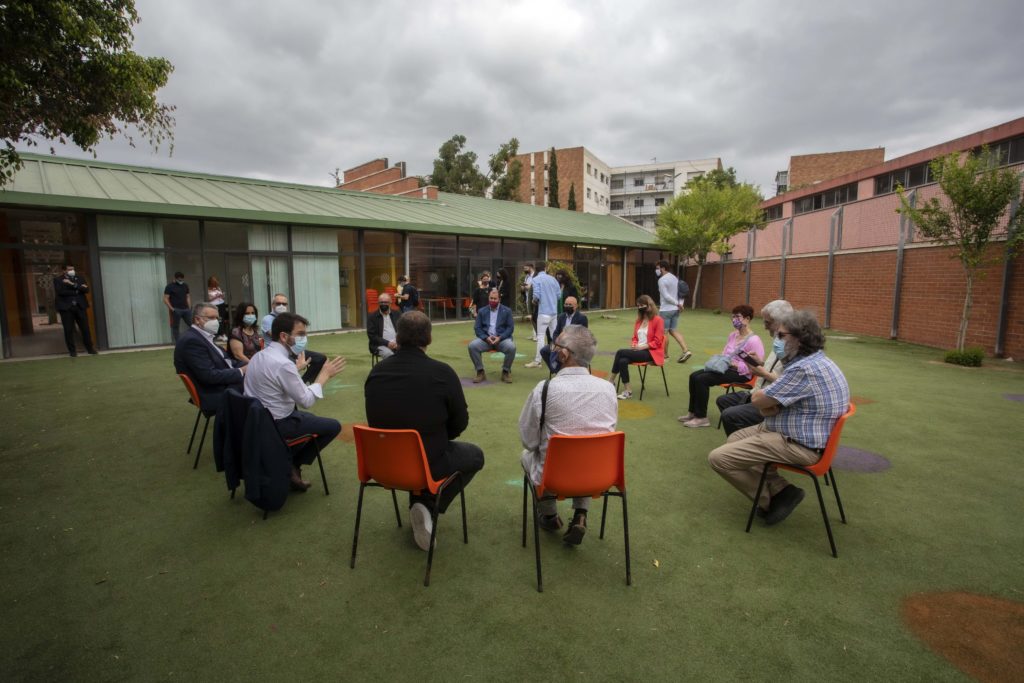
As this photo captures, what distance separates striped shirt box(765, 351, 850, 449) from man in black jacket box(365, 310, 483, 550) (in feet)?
6.39

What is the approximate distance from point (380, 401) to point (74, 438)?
14.1 ft

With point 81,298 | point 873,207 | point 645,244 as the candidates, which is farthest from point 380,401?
point 645,244

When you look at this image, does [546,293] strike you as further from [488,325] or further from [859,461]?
[859,461]

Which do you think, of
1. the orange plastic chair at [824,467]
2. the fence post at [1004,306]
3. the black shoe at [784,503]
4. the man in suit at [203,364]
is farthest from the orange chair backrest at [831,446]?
the fence post at [1004,306]

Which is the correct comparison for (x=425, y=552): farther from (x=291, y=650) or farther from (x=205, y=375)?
(x=205, y=375)

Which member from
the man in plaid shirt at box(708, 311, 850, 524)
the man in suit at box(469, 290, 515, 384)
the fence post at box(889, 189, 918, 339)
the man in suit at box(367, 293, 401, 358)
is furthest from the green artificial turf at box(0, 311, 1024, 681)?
the fence post at box(889, 189, 918, 339)

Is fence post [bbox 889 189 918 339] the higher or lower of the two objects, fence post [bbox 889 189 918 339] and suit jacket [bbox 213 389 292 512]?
the higher

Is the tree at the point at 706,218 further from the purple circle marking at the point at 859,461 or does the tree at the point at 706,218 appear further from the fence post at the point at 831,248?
the purple circle marking at the point at 859,461

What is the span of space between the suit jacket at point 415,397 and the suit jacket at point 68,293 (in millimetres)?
9796

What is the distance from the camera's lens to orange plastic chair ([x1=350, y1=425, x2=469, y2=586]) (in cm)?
252

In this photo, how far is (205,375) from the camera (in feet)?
13.6

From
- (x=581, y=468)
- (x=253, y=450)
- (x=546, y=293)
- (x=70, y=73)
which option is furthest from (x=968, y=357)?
(x=70, y=73)

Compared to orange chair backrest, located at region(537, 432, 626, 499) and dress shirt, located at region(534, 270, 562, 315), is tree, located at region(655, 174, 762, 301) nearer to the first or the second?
dress shirt, located at region(534, 270, 562, 315)

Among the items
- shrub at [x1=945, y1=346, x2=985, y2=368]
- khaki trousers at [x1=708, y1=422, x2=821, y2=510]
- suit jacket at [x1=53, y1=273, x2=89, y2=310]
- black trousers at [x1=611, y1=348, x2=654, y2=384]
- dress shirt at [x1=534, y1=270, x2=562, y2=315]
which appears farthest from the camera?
suit jacket at [x1=53, y1=273, x2=89, y2=310]
